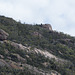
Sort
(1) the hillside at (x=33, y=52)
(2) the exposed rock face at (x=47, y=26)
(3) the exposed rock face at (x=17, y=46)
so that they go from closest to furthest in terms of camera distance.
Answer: (1) the hillside at (x=33, y=52) < (3) the exposed rock face at (x=17, y=46) < (2) the exposed rock face at (x=47, y=26)

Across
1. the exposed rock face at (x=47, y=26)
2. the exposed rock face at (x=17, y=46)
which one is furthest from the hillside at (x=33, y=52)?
the exposed rock face at (x=47, y=26)

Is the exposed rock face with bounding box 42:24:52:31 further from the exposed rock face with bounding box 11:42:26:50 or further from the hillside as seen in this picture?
the exposed rock face with bounding box 11:42:26:50

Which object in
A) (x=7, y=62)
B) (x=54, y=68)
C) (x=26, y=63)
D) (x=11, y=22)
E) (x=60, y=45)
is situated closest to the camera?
(x=7, y=62)

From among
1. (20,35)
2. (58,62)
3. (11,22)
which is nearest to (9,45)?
(58,62)

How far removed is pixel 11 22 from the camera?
119 meters

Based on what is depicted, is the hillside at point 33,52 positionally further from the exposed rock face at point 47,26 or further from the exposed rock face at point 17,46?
the exposed rock face at point 47,26

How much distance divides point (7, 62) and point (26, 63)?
262 inches

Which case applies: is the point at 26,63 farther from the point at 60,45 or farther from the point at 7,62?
the point at 60,45

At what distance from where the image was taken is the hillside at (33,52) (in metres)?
78.8

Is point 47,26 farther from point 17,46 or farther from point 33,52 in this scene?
point 17,46

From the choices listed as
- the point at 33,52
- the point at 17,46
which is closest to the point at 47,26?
the point at 33,52

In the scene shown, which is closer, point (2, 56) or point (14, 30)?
point (2, 56)

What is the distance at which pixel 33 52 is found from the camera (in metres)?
89.6

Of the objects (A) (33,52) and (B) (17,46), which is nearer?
(B) (17,46)
